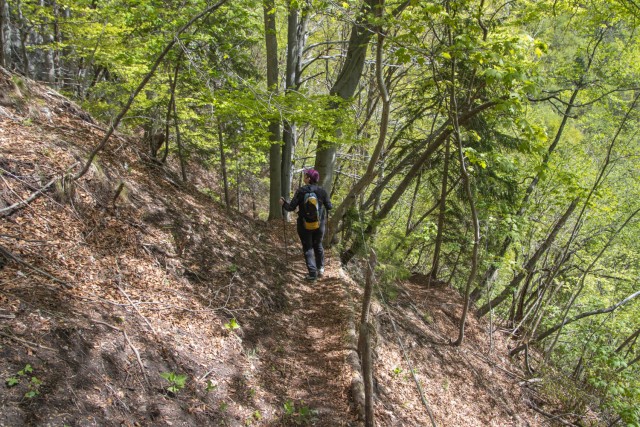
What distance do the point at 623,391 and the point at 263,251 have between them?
762 cm

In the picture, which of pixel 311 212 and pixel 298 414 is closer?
pixel 298 414

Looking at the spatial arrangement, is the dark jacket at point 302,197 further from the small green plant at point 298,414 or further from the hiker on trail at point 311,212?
the small green plant at point 298,414

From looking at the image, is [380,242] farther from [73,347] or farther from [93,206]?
[73,347]

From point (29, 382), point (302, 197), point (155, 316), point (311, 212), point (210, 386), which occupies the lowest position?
point (210, 386)

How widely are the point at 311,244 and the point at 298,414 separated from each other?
3759mm

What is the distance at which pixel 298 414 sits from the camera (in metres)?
4.53

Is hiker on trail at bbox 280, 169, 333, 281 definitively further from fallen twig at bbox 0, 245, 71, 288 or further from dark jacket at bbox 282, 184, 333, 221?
fallen twig at bbox 0, 245, 71, 288

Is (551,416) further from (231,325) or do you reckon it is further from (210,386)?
(210,386)

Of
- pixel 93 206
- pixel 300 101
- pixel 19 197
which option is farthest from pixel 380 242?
pixel 19 197

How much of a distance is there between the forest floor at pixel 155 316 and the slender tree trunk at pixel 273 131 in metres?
2.94

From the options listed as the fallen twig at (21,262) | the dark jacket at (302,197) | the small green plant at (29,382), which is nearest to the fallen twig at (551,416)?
the dark jacket at (302,197)

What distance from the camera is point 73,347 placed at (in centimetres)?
318

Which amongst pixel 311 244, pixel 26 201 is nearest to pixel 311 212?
pixel 311 244

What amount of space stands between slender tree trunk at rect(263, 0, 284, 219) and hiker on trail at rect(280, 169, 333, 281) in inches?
77.7
